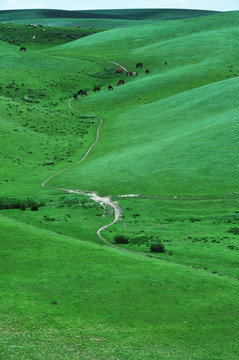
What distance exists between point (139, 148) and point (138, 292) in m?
50.4

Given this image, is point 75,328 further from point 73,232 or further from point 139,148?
point 139,148

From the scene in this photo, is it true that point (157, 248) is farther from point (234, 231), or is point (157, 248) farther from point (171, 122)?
point (171, 122)

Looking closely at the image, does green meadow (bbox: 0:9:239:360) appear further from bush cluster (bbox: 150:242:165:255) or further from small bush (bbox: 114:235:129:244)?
bush cluster (bbox: 150:242:165:255)

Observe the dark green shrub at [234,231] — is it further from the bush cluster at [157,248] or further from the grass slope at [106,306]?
the grass slope at [106,306]

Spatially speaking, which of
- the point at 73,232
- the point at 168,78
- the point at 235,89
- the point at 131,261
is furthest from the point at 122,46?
the point at 131,261

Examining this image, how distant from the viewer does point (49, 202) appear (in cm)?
4859

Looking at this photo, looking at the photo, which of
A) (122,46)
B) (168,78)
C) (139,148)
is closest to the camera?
(139,148)

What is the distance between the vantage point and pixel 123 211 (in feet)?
153

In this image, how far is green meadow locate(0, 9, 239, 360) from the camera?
1794cm

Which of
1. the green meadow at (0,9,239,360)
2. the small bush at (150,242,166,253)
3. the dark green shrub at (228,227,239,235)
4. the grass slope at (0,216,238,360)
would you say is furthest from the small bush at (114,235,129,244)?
the dark green shrub at (228,227,239,235)

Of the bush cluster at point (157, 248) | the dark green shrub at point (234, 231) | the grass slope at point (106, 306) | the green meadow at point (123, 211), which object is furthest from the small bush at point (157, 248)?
the dark green shrub at point (234, 231)

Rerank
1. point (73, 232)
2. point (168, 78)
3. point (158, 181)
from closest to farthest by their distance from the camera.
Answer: point (73, 232)
point (158, 181)
point (168, 78)

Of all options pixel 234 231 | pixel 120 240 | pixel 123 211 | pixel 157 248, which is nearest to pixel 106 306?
pixel 157 248

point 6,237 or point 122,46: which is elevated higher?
point 122,46
